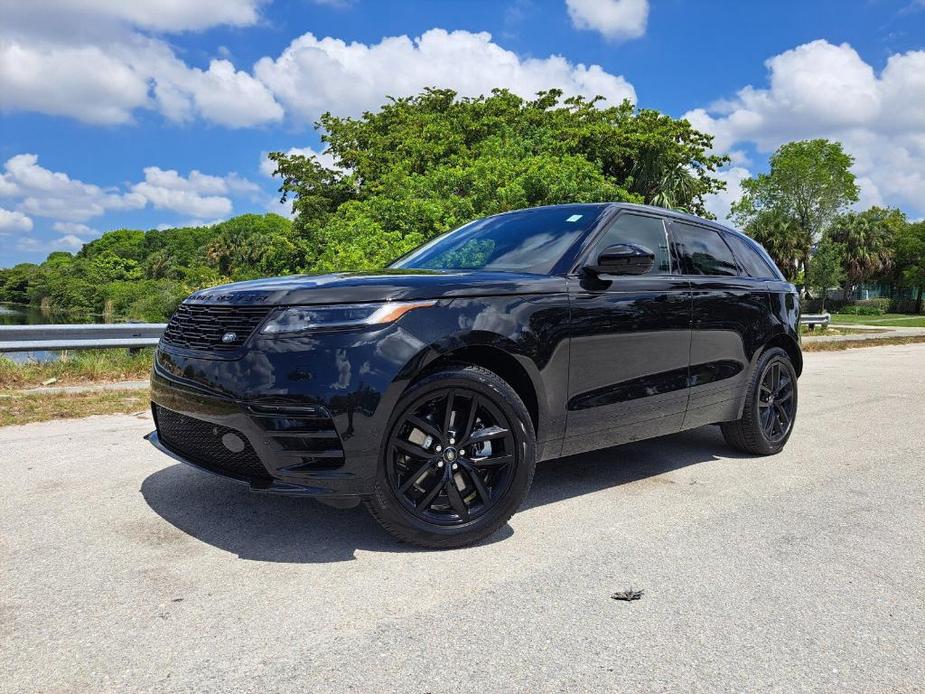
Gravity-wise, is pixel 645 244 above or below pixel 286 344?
above

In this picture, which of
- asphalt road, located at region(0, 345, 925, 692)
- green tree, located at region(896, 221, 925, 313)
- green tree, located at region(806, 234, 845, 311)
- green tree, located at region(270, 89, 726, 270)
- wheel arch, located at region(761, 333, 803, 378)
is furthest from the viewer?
green tree, located at region(896, 221, 925, 313)

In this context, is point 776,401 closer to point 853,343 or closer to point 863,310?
point 853,343

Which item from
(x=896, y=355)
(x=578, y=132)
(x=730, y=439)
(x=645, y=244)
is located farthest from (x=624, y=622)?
(x=578, y=132)

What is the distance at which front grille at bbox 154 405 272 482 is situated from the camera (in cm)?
315

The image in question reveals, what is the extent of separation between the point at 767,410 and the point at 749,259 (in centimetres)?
115

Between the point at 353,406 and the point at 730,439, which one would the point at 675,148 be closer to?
the point at 730,439

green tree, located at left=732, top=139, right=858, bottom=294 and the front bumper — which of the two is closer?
the front bumper

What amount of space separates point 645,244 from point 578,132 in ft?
79.7

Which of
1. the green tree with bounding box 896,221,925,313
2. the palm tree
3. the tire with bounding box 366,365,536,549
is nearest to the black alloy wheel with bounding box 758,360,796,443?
the tire with bounding box 366,365,536,549

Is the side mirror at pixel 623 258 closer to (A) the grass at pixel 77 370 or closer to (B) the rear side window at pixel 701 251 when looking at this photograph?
(B) the rear side window at pixel 701 251

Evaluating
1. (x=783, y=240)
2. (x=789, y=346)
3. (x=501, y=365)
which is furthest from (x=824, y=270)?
Answer: (x=501, y=365)

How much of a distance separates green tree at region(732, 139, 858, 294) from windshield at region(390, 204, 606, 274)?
61192 millimetres

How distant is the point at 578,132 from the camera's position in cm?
2727

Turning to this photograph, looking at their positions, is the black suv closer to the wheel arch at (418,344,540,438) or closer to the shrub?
the wheel arch at (418,344,540,438)
